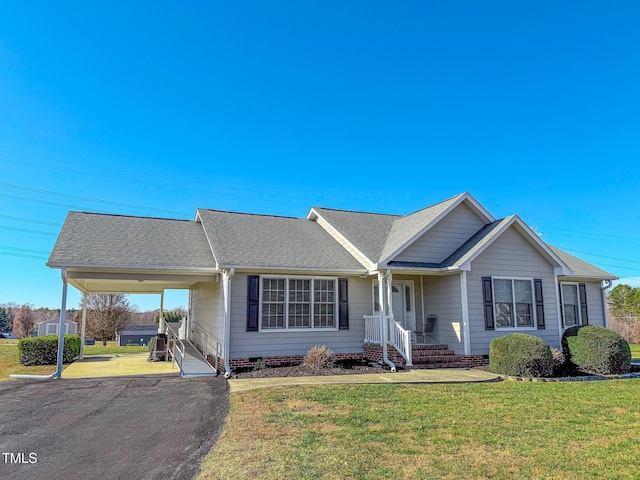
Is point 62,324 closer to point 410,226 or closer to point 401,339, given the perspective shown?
point 401,339

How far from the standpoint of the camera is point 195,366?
1261 cm

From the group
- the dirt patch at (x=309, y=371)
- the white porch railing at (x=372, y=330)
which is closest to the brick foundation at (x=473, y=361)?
the dirt patch at (x=309, y=371)

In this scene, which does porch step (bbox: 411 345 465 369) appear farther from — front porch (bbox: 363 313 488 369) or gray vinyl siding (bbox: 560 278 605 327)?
gray vinyl siding (bbox: 560 278 605 327)

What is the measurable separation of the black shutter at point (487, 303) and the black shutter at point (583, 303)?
5768 mm

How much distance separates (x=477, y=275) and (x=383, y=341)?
377 cm

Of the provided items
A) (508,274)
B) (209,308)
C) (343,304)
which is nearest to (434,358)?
(343,304)

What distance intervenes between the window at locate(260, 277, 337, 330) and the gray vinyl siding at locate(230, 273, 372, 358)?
0.91ft

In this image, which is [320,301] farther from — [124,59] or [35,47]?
[35,47]

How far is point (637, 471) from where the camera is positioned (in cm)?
462

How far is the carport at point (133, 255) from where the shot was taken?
11.6m

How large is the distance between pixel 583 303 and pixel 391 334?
30.2ft

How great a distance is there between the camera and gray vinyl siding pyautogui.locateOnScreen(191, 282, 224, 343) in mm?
13250

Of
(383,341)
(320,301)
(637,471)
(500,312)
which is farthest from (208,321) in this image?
(637,471)

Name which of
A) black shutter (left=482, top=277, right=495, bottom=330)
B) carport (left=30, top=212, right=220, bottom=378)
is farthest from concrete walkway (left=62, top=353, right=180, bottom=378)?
black shutter (left=482, top=277, right=495, bottom=330)
